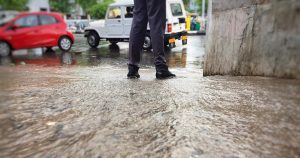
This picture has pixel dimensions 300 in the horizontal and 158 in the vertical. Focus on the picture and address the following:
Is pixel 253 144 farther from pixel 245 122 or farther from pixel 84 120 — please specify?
pixel 84 120

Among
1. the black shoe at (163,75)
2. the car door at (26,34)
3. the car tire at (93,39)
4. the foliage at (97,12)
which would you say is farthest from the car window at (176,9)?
the foliage at (97,12)

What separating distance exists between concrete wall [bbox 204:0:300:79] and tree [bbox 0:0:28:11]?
2725mm

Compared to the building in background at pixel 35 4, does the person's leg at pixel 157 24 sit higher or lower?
lower

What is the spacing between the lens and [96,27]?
12945 mm

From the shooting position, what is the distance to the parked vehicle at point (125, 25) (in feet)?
35.1

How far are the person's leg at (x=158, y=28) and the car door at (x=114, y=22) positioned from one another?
9.52 m

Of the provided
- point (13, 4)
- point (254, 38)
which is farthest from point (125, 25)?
point (254, 38)

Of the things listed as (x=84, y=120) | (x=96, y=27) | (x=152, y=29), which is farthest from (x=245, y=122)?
(x=96, y=27)

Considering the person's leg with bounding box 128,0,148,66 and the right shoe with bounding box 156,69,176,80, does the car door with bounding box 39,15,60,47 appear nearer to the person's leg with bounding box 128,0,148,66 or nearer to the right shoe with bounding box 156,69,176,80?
the person's leg with bounding box 128,0,148,66

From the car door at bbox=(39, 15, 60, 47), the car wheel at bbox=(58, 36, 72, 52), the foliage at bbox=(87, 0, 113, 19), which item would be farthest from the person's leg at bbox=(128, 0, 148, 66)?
the foliage at bbox=(87, 0, 113, 19)

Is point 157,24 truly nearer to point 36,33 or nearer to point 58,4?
point 36,33

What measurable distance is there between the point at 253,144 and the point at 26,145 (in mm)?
808

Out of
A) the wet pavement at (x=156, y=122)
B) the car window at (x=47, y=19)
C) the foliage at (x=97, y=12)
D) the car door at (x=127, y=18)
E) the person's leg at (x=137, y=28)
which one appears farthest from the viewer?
the foliage at (x=97, y=12)

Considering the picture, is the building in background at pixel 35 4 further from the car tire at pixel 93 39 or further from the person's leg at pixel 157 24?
the car tire at pixel 93 39
